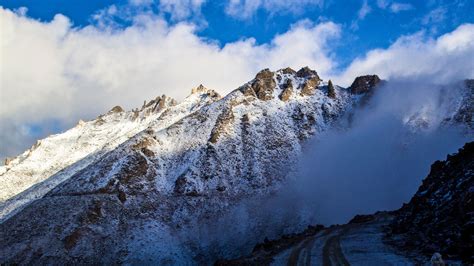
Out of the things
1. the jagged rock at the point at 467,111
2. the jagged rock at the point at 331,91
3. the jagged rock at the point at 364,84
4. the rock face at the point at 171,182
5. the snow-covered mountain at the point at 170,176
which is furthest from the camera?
the jagged rock at the point at 364,84

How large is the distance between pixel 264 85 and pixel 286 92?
672 cm

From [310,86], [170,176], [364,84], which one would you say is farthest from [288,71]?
[170,176]

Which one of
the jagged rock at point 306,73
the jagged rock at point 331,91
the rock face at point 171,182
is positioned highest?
the jagged rock at point 306,73

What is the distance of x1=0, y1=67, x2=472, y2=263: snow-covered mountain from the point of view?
5959 centimetres

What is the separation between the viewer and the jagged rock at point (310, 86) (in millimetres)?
112438

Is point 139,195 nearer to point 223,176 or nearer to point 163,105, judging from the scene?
point 223,176

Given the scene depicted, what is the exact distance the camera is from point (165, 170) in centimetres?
8181

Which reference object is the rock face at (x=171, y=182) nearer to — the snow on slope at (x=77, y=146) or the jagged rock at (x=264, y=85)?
the jagged rock at (x=264, y=85)

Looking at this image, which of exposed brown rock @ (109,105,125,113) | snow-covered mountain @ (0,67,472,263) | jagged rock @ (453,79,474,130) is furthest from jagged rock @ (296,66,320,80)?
exposed brown rock @ (109,105,125,113)

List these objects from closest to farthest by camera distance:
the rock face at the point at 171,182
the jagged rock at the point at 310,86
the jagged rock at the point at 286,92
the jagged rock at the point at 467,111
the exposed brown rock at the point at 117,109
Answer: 1. the rock face at the point at 171,182
2. the jagged rock at the point at 467,111
3. the jagged rock at the point at 286,92
4. the jagged rock at the point at 310,86
5. the exposed brown rock at the point at 117,109

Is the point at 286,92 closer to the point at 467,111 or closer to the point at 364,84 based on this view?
the point at 364,84

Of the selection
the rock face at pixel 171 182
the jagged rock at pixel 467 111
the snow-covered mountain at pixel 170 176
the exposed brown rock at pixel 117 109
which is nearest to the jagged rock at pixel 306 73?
the snow-covered mountain at pixel 170 176

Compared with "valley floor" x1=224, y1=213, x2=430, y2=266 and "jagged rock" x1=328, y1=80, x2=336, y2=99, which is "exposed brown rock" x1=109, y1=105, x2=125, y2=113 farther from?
"valley floor" x1=224, y1=213, x2=430, y2=266

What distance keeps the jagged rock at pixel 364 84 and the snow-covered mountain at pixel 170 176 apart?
0.27 metres
